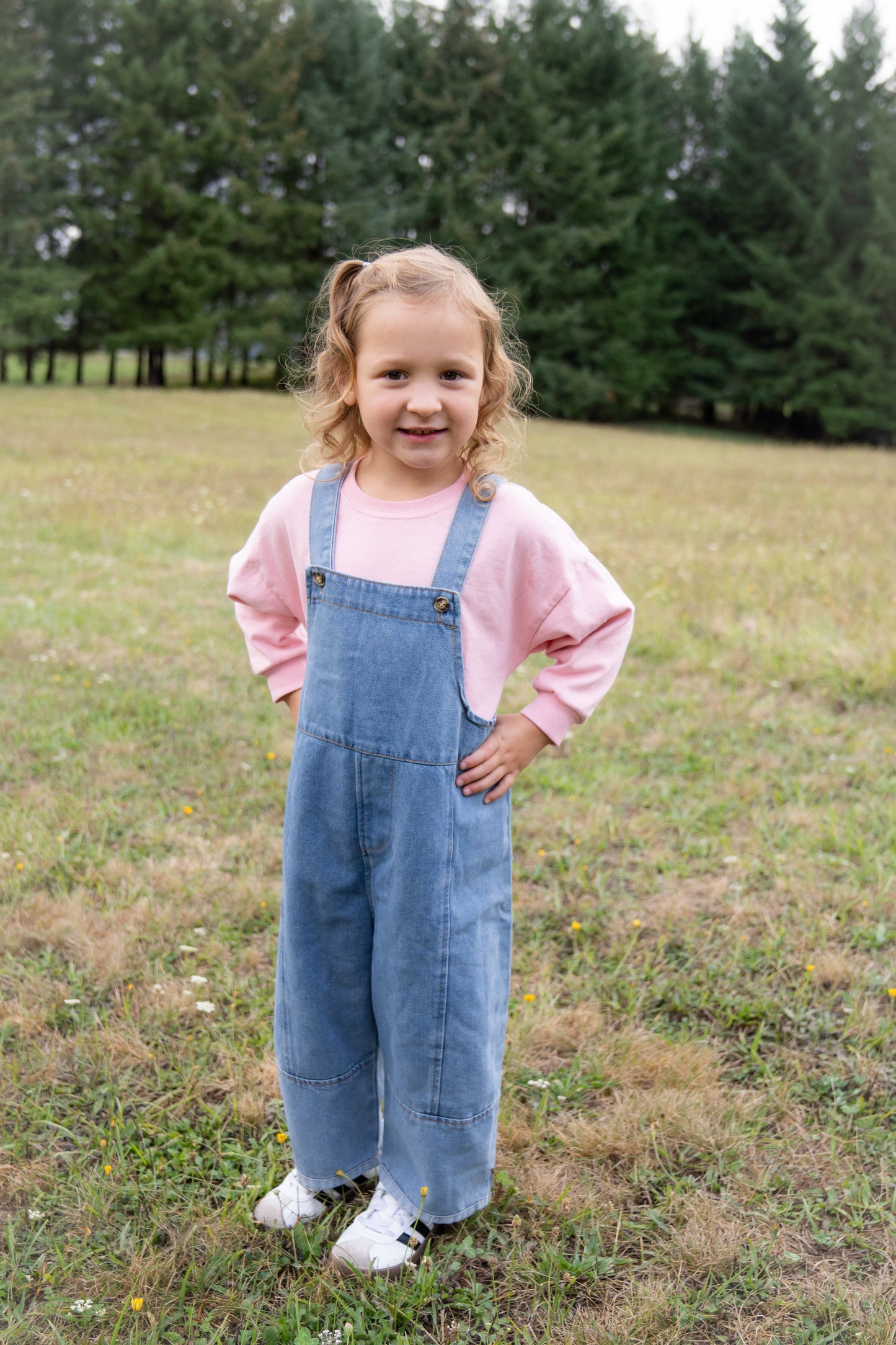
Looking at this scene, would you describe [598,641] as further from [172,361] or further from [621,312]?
[172,361]

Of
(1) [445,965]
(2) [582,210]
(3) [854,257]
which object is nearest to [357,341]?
(1) [445,965]

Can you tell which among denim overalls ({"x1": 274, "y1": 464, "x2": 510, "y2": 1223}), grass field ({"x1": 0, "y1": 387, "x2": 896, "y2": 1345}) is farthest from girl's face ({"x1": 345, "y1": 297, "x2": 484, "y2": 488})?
grass field ({"x1": 0, "y1": 387, "x2": 896, "y2": 1345})

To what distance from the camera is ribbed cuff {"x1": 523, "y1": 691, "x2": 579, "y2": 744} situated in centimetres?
164

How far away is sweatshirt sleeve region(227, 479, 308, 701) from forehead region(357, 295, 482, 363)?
325 mm

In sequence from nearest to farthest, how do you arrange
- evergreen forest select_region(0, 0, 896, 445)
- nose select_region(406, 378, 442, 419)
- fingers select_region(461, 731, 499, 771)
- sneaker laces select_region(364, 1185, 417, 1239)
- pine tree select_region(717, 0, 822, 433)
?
nose select_region(406, 378, 442, 419) < fingers select_region(461, 731, 499, 771) < sneaker laces select_region(364, 1185, 417, 1239) < evergreen forest select_region(0, 0, 896, 445) < pine tree select_region(717, 0, 822, 433)

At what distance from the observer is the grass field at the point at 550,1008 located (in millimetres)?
1729

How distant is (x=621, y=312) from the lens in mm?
28672

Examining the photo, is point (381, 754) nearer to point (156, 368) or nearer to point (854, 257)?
point (156, 368)

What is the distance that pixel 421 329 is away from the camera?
4.80ft

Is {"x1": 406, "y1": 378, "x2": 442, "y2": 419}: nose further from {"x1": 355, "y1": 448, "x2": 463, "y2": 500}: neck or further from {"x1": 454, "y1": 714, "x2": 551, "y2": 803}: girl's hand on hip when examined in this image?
{"x1": 454, "y1": 714, "x2": 551, "y2": 803}: girl's hand on hip

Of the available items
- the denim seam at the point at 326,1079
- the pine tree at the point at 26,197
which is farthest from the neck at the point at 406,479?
the pine tree at the point at 26,197

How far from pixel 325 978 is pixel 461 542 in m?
0.77

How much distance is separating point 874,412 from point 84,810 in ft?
88.5

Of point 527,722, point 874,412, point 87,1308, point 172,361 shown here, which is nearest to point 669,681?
point 527,722
